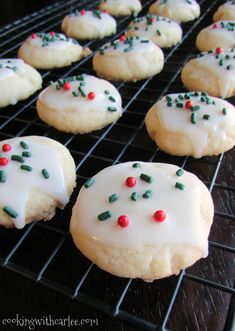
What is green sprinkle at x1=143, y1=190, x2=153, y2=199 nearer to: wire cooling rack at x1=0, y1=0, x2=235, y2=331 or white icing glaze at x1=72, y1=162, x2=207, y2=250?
white icing glaze at x1=72, y1=162, x2=207, y2=250

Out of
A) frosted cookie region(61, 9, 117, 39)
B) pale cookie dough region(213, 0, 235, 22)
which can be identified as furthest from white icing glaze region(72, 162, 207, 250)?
pale cookie dough region(213, 0, 235, 22)

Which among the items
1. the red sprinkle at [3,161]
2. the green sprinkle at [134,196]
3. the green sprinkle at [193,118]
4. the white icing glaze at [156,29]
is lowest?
the white icing glaze at [156,29]

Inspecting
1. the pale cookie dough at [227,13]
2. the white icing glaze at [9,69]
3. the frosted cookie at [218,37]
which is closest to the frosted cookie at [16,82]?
the white icing glaze at [9,69]

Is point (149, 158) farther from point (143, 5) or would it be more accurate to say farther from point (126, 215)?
point (143, 5)

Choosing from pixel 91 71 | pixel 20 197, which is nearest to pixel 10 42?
pixel 91 71

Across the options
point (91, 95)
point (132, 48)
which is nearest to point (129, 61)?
point (132, 48)

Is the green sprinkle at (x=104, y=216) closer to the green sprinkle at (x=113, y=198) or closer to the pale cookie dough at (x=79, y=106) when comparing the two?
the green sprinkle at (x=113, y=198)
